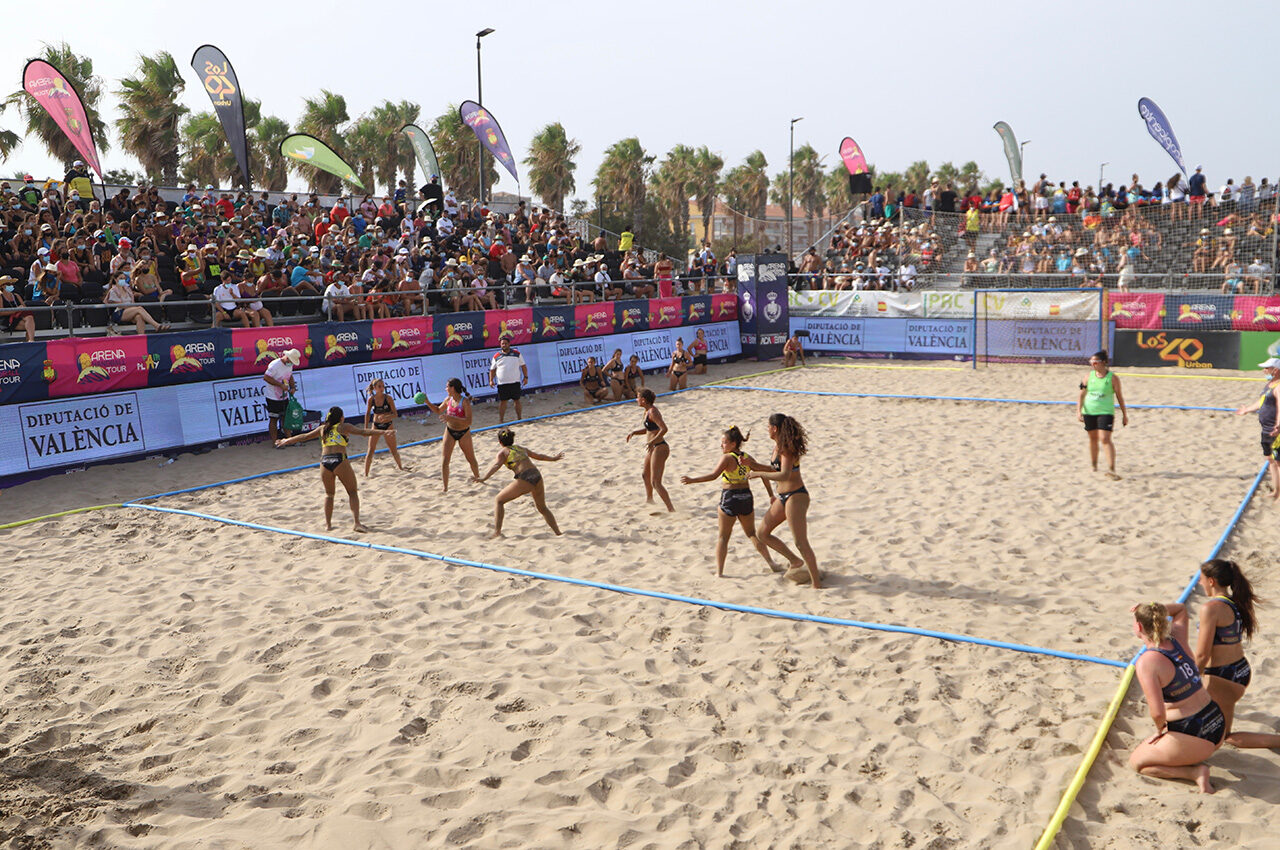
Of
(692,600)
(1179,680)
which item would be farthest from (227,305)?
(1179,680)

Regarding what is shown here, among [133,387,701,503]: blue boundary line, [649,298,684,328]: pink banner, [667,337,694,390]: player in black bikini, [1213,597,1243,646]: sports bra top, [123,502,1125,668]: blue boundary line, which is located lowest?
[123,502,1125,668]: blue boundary line

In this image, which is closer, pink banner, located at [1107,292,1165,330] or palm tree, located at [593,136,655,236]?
pink banner, located at [1107,292,1165,330]

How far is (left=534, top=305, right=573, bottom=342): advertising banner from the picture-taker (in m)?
19.9

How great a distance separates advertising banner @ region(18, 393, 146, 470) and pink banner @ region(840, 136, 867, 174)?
26815 mm

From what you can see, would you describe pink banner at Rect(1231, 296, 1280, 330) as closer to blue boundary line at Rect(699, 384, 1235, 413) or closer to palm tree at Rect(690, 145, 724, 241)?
blue boundary line at Rect(699, 384, 1235, 413)

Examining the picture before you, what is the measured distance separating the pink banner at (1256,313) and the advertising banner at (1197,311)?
0.13 metres

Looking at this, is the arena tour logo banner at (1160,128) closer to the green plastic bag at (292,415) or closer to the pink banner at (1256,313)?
the pink banner at (1256,313)

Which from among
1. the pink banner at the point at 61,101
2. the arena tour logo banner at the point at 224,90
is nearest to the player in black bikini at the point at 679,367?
the arena tour logo banner at the point at 224,90

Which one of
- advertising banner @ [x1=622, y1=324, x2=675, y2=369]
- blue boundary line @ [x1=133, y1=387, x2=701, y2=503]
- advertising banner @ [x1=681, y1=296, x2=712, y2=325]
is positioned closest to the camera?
blue boundary line @ [x1=133, y1=387, x2=701, y2=503]

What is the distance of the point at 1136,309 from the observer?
21.2 metres

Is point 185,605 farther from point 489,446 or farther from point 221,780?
point 489,446

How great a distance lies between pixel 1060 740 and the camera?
17.3 feet

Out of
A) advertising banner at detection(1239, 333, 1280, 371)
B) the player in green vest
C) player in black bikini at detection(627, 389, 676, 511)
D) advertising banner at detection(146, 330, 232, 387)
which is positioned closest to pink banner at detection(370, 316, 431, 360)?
advertising banner at detection(146, 330, 232, 387)

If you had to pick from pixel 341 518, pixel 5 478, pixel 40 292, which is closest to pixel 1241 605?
pixel 341 518
